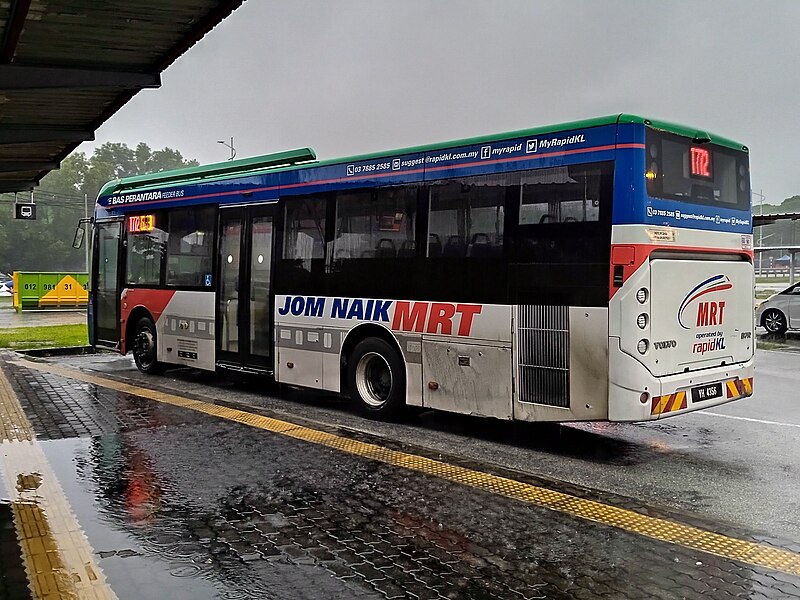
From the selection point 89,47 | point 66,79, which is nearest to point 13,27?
point 89,47

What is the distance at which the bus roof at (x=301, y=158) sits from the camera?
7.32 m

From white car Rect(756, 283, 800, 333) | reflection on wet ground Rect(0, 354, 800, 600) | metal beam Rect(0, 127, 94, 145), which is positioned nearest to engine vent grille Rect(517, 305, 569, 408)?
reflection on wet ground Rect(0, 354, 800, 600)

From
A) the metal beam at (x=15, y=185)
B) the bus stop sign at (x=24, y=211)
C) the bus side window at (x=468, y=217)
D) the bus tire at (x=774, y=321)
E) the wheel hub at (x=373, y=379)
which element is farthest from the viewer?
the bus stop sign at (x=24, y=211)

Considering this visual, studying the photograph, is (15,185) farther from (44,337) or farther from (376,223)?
(376,223)

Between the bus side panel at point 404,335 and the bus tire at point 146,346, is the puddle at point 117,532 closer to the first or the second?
the bus side panel at point 404,335

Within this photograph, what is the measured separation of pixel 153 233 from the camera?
1291 cm

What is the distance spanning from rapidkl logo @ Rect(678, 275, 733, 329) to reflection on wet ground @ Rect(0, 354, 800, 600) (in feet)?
5.34

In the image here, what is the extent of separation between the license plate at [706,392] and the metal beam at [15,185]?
16.4 m

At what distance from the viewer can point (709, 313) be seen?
776 centimetres

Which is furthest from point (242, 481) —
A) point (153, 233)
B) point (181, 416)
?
point (153, 233)

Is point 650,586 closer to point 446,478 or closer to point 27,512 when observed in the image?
point 446,478

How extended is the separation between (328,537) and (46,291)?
3352cm

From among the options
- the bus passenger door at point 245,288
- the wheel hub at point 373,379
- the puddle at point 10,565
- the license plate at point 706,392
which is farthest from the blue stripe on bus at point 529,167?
the puddle at point 10,565

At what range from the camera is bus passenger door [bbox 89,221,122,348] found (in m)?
13.9
